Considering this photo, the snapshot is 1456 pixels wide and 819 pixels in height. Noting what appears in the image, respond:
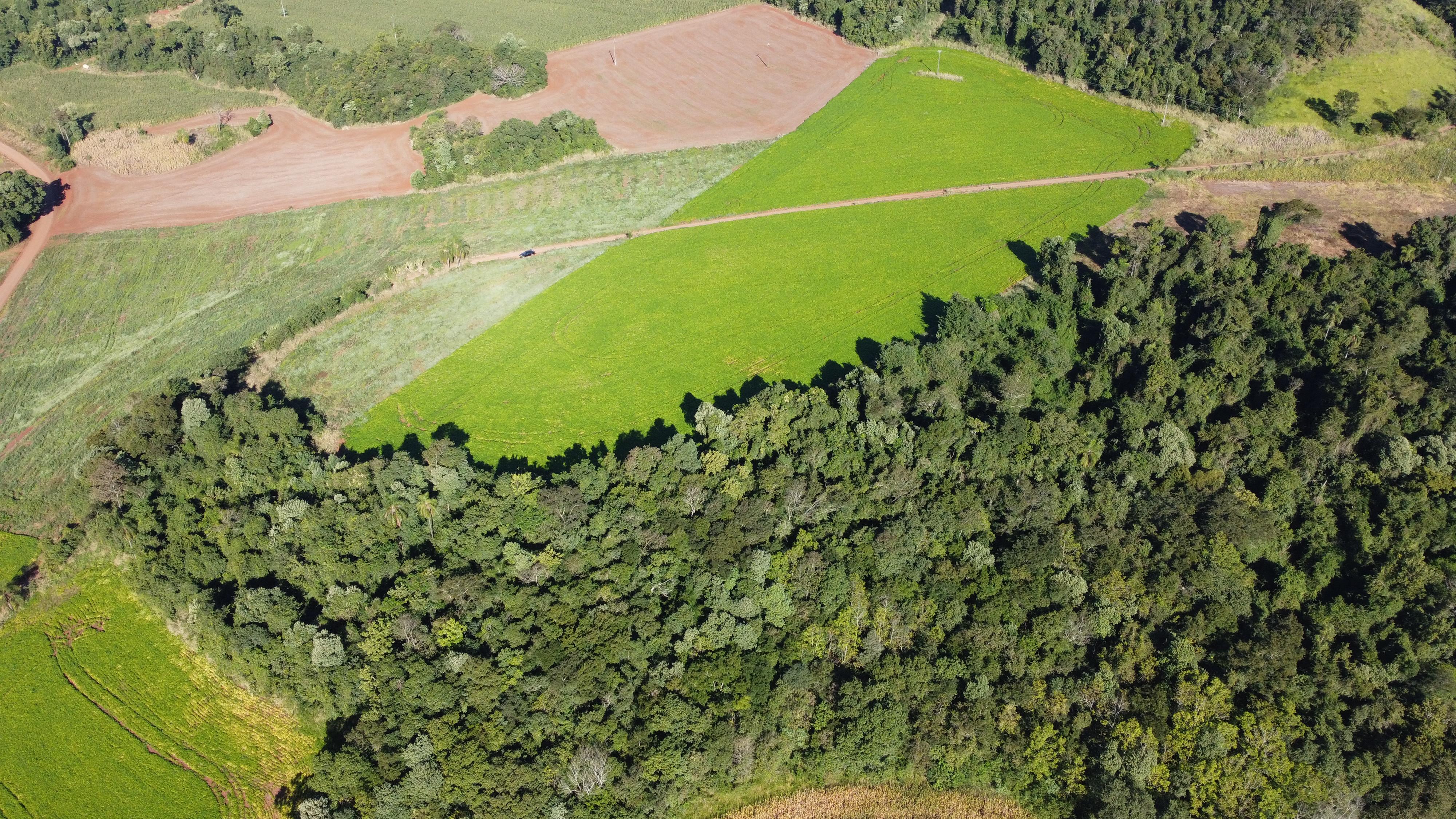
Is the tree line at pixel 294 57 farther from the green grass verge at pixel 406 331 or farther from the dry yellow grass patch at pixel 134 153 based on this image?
the green grass verge at pixel 406 331

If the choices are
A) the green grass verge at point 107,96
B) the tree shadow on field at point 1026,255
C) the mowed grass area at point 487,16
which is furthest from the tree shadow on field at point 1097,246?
the green grass verge at point 107,96

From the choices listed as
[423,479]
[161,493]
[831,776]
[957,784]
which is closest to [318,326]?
[161,493]

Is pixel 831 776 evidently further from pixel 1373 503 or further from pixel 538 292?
pixel 538 292

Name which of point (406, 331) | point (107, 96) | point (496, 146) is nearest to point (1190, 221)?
point (496, 146)

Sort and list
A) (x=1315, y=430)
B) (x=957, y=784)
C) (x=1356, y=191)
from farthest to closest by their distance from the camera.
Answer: (x=1356, y=191) < (x=1315, y=430) < (x=957, y=784)

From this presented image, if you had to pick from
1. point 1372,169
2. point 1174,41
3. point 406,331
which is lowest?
point 406,331

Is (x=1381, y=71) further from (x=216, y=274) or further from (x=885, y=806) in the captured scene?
(x=216, y=274)

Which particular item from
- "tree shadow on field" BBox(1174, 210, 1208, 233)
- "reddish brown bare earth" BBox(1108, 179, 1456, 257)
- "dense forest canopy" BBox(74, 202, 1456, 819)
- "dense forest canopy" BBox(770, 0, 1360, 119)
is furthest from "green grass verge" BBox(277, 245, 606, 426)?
"dense forest canopy" BBox(770, 0, 1360, 119)
